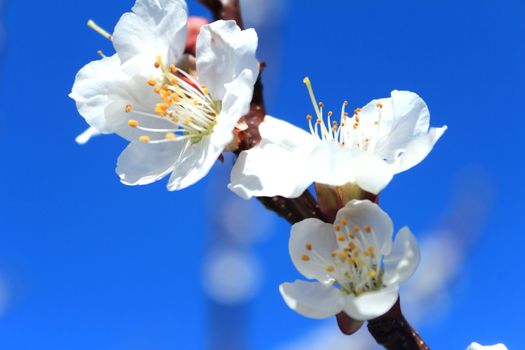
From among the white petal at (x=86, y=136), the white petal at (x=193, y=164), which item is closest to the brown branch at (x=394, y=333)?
the white petal at (x=193, y=164)

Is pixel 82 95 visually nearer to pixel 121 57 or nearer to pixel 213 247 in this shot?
pixel 121 57

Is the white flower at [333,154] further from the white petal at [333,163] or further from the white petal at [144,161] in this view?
the white petal at [144,161]

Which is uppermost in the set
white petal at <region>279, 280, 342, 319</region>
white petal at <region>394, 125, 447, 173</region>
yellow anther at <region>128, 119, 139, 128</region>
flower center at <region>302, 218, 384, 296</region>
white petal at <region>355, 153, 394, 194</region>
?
yellow anther at <region>128, 119, 139, 128</region>

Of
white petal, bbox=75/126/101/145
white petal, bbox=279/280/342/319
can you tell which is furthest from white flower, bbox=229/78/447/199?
white petal, bbox=75/126/101/145

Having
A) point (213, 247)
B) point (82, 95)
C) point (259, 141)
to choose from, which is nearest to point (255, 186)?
point (259, 141)

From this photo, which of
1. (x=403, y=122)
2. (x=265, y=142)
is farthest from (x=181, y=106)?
(x=403, y=122)

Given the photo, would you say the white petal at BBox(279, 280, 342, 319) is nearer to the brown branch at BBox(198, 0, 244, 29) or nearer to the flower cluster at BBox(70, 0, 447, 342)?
the flower cluster at BBox(70, 0, 447, 342)

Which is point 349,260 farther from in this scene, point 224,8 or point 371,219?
point 224,8
